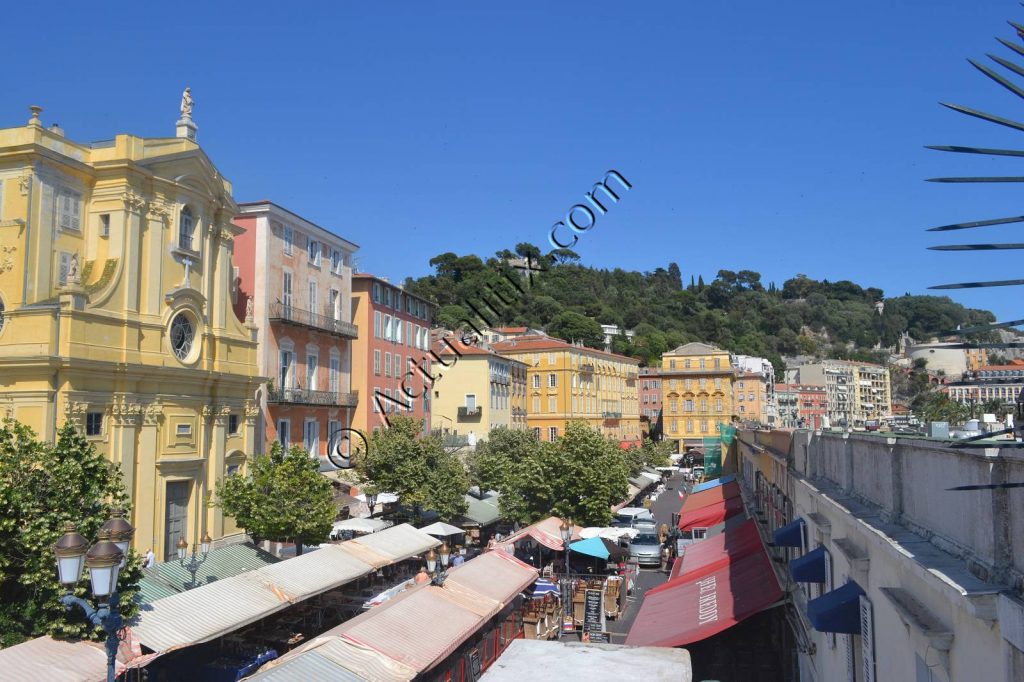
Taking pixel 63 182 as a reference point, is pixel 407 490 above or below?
below

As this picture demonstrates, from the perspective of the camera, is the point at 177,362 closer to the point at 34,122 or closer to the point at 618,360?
the point at 34,122

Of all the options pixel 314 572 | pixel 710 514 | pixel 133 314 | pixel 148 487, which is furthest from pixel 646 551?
pixel 133 314

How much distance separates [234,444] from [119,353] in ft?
23.6

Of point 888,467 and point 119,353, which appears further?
point 119,353

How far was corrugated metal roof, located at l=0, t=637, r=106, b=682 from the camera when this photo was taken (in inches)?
514

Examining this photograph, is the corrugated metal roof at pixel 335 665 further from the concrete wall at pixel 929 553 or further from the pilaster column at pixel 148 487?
the pilaster column at pixel 148 487

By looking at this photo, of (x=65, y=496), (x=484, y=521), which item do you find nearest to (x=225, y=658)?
(x=65, y=496)

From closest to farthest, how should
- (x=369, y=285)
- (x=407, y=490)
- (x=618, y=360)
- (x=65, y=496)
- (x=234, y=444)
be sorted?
Result: (x=65, y=496) → (x=234, y=444) → (x=407, y=490) → (x=369, y=285) → (x=618, y=360)

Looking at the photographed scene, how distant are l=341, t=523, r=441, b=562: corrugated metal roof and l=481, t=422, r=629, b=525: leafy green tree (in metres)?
9.81

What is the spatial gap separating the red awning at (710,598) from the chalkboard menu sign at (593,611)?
3.25 m

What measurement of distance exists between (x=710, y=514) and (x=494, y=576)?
12590 millimetres

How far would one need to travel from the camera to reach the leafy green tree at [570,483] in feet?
120

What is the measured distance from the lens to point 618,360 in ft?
312

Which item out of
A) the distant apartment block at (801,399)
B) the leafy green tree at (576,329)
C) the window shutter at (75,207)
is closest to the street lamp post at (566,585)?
the window shutter at (75,207)
